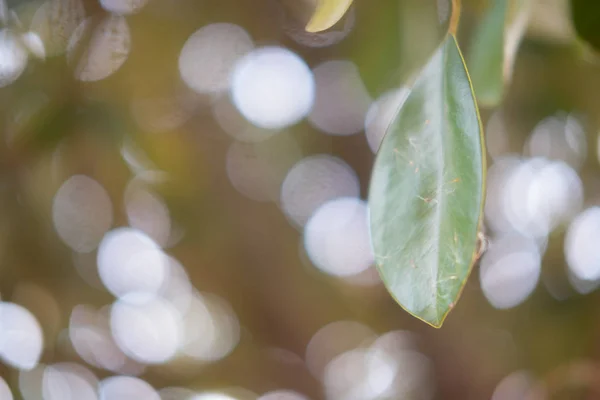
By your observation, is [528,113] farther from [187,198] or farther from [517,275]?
[187,198]

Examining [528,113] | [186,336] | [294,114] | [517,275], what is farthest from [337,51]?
[186,336]

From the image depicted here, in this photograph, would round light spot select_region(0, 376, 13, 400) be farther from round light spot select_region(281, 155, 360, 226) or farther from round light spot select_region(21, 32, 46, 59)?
round light spot select_region(281, 155, 360, 226)

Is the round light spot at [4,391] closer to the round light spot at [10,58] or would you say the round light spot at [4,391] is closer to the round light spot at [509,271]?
the round light spot at [10,58]

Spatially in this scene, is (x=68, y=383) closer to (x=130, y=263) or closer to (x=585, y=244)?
(x=130, y=263)

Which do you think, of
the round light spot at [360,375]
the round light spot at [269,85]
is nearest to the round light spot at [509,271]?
the round light spot at [360,375]

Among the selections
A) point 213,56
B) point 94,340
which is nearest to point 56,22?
point 213,56

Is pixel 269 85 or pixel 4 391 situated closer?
pixel 4 391

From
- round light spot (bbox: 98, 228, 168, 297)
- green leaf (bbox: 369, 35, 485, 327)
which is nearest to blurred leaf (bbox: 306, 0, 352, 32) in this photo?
green leaf (bbox: 369, 35, 485, 327)
